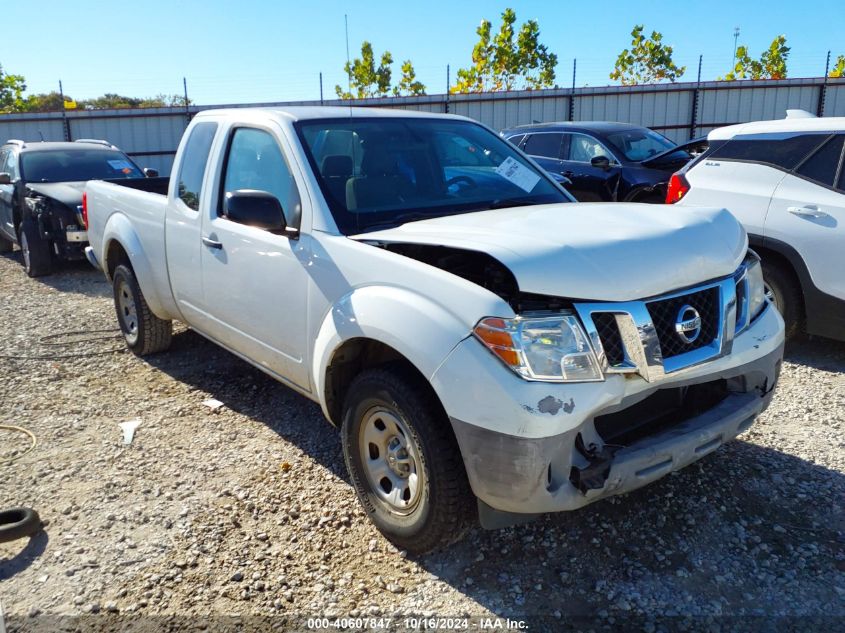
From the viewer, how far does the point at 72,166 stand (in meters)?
10.1

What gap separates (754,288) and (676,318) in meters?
0.80

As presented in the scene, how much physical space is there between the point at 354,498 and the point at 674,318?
5.89 ft

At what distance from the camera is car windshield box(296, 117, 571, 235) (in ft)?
11.4

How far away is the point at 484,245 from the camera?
8.86 feet

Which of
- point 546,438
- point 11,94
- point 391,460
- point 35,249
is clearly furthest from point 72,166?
point 11,94

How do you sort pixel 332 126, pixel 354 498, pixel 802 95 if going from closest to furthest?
pixel 354 498, pixel 332 126, pixel 802 95

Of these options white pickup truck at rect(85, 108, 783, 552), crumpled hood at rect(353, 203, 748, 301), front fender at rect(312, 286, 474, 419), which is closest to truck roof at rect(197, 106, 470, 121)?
white pickup truck at rect(85, 108, 783, 552)

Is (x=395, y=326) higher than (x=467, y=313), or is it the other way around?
(x=467, y=313)

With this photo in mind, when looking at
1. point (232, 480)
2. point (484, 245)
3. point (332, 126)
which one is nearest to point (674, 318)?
point (484, 245)

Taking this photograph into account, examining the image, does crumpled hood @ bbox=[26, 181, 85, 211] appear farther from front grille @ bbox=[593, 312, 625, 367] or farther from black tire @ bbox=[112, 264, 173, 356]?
front grille @ bbox=[593, 312, 625, 367]

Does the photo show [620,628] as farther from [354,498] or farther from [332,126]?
[332,126]

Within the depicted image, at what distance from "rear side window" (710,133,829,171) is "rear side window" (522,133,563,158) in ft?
15.2

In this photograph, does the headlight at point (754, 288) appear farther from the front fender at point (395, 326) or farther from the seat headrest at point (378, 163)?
the seat headrest at point (378, 163)

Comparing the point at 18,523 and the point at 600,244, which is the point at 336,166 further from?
the point at 18,523
